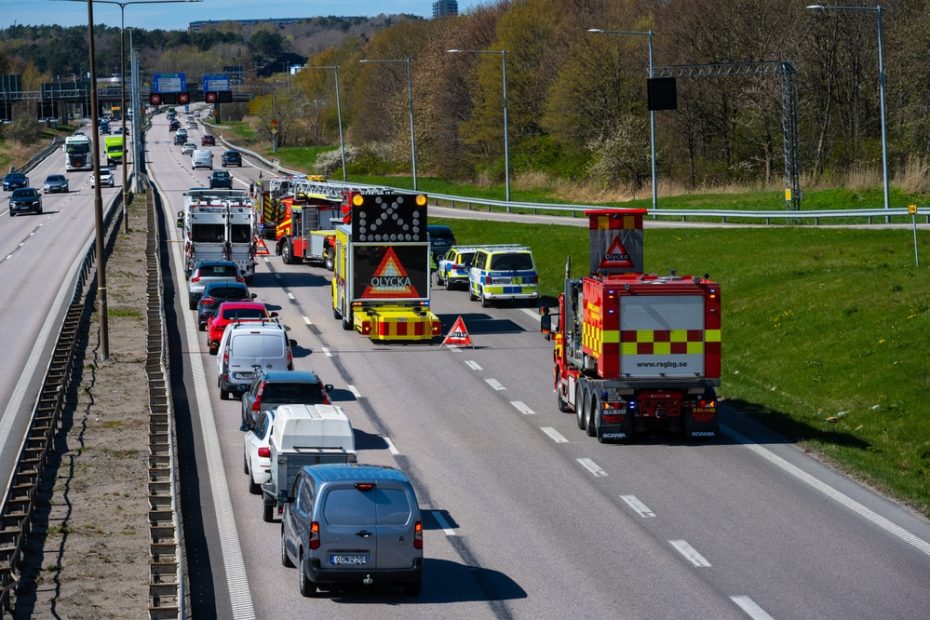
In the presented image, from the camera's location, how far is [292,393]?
27.5 metres

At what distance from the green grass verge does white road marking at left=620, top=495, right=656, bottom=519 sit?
13.9 ft

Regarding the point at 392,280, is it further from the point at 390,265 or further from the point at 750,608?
the point at 750,608

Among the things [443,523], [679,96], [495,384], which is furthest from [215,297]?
[679,96]

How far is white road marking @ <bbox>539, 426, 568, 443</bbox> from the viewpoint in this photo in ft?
93.5

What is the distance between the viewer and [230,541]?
21.2 meters

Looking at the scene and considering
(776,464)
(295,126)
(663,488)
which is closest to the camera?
(663,488)

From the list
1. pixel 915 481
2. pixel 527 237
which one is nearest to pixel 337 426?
pixel 915 481

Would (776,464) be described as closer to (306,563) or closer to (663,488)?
(663,488)

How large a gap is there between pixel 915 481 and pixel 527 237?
41.2m

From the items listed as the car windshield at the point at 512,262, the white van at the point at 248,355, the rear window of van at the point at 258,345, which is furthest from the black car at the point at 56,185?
the rear window of van at the point at 258,345

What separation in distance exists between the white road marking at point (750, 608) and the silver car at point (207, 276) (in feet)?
105

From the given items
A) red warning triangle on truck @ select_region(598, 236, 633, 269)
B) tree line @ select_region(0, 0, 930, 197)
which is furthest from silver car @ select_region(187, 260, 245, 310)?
tree line @ select_region(0, 0, 930, 197)

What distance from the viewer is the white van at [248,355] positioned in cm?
3269

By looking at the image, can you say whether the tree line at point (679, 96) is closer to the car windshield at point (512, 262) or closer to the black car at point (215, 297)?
the car windshield at point (512, 262)
